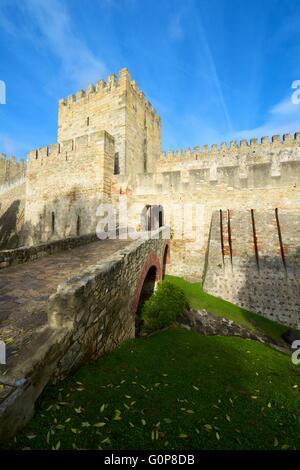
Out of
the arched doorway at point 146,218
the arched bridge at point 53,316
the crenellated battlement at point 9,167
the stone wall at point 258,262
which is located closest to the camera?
the arched bridge at point 53,316

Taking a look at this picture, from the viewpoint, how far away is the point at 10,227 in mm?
21844

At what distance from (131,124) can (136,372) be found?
54.9ft

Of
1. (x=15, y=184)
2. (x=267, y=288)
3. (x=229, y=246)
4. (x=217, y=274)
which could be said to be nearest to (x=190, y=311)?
(x=217, y=274)

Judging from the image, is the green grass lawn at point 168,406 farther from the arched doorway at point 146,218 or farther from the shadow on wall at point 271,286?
the arched doorway at point 146,218

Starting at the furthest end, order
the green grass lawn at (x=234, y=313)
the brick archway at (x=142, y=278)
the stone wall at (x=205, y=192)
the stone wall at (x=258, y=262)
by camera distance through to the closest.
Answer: the stone wall at (x=205, y=192) → the stone wall at (x=258, y=262) → the green grass lawn at (x=234, y=313) → the brick archway at (x=142, y=278)

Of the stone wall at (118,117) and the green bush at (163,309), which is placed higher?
the stone wall at (118,117)

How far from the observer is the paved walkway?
276 cm

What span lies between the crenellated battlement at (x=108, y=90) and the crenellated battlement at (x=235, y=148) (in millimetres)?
7776

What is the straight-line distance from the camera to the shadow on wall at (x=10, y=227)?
65.5 feet

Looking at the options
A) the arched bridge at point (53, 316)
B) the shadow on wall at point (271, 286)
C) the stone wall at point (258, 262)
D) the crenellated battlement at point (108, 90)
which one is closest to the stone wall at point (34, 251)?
the arched bridge at point (53, 316)

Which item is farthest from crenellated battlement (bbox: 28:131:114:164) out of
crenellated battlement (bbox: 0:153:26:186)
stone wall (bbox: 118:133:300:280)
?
crenellated battlement (bbox: 0:153:26:186)

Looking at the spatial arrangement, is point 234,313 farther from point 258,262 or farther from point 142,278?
point 142,278

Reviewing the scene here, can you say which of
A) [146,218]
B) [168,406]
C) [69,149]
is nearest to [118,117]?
[69,149]
